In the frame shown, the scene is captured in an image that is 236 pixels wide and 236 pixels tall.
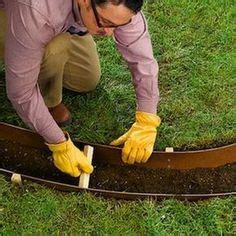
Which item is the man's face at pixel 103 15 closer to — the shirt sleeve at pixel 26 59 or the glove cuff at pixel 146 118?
the shirt sleeve at pixel 26 59

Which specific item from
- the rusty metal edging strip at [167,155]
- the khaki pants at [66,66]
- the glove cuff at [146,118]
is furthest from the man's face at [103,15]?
the rusty metal edging strip at [167,155]

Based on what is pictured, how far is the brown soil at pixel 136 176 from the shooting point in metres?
3.24

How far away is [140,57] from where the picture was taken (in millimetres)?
2887

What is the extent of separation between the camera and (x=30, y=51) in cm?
245

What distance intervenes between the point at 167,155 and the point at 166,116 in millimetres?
477

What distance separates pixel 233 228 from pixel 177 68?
1406 mm

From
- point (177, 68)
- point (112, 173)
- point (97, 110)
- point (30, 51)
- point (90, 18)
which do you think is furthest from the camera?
point (177, 68)

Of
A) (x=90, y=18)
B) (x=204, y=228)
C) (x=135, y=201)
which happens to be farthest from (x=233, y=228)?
(x=90, y=18)

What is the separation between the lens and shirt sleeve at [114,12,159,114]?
9.09 ft

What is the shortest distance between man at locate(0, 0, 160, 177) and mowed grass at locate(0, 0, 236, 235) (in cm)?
22

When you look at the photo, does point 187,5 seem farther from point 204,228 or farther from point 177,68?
point 204,228

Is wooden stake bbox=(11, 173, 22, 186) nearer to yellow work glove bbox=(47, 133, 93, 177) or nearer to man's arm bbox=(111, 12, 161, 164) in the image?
yellow work glove bbox=(47, 133, 93, 177)

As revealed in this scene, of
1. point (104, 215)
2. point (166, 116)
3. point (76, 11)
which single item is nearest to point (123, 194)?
point (104, 215)

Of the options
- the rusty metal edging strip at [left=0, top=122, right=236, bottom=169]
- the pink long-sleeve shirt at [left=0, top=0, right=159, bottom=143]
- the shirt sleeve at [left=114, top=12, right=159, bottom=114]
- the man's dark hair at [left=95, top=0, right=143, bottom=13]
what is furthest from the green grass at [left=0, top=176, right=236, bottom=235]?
the man's dark hair at [left=95, top=0, right=143, bottom=13]
